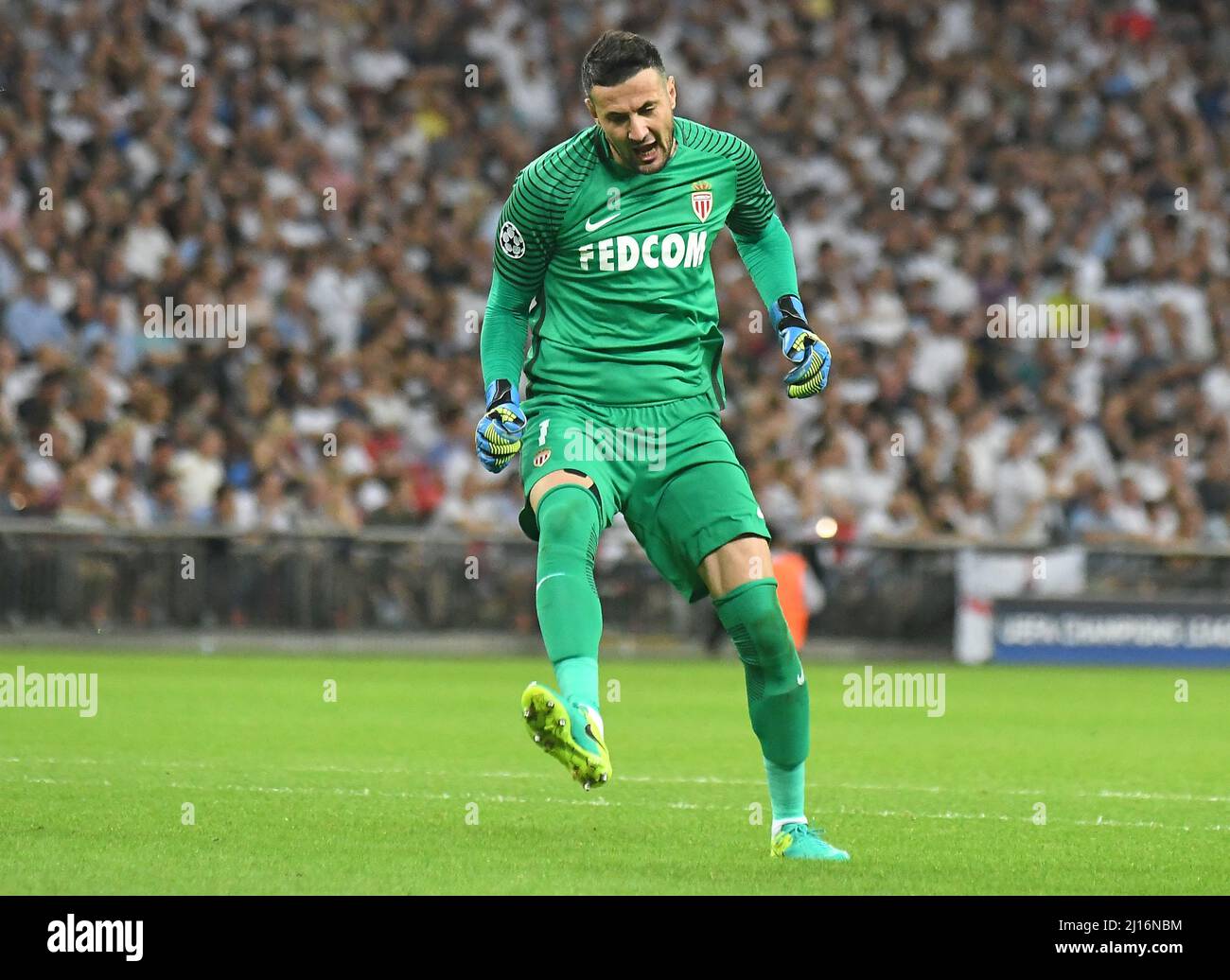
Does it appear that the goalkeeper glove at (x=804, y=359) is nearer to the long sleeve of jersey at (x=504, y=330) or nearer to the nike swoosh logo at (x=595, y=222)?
the nike swoosh logo at (x=595, y=222)

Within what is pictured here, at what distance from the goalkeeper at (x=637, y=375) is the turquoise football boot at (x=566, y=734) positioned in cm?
49

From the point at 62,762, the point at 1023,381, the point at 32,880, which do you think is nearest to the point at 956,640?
the point at 1023,381

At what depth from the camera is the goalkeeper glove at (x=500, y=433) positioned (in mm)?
6336

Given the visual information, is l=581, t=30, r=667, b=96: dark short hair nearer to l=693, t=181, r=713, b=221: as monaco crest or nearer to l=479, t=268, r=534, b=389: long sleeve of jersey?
l=693, t=181, r=713, b=221: as monaco crest

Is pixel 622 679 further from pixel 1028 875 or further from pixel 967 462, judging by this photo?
pixel 1028 875

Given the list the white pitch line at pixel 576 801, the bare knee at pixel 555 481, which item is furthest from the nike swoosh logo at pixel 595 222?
the white pitch line at pixel 576 801

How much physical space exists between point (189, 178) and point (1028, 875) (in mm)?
13926

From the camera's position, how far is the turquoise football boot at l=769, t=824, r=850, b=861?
21.1ft

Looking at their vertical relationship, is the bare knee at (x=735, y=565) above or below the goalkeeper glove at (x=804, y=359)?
below

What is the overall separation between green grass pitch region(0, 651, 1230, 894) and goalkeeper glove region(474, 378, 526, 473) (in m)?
1.22

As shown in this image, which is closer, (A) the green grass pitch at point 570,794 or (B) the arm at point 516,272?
(A) the green grass pitch at point 570,794

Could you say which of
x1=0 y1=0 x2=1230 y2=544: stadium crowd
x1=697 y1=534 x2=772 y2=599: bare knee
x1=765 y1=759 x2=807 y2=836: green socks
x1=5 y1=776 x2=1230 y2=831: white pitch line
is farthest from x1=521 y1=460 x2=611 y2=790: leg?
x1=0 y1=0 x2=1230 y2=544: stadium crowd

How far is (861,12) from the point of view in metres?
22.6

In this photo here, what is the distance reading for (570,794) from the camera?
Answer: 27.7 feet
